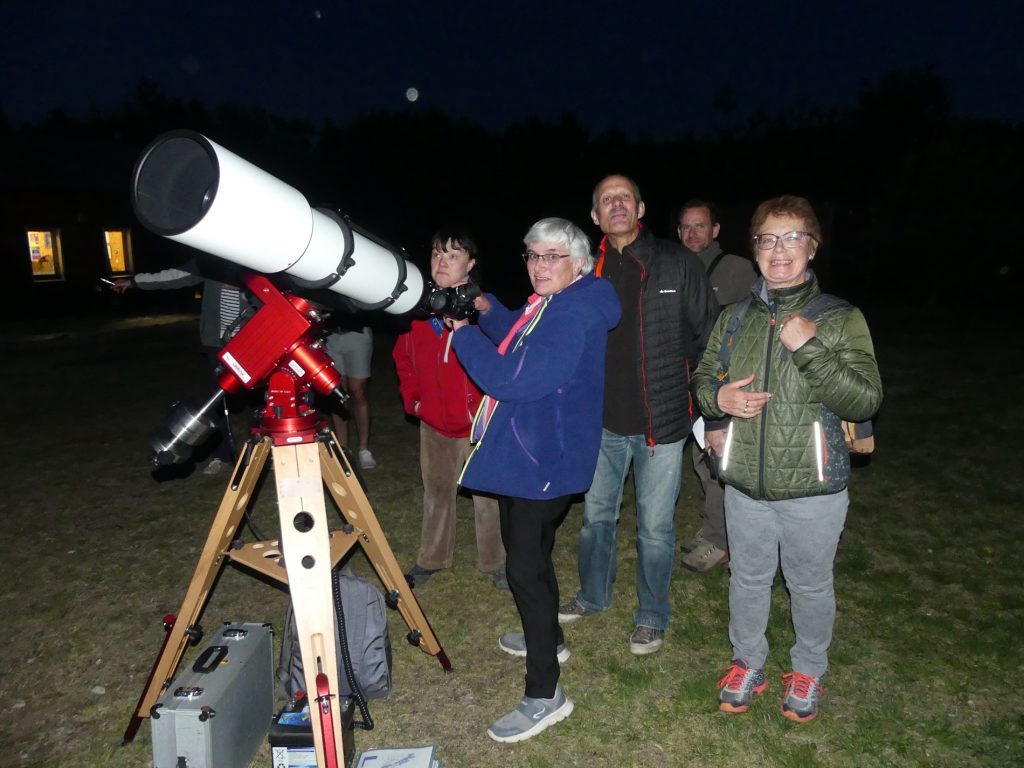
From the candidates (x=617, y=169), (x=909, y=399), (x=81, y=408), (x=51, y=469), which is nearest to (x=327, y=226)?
(x=51, y=469)

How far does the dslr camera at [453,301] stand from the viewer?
8.06 ft

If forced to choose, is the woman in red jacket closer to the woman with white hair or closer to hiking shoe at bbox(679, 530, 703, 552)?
the woman with white hair

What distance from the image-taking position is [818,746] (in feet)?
9.33

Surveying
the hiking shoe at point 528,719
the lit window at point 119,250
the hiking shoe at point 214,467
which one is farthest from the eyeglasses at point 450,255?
the lit window at point 119,250

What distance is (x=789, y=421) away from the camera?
106 inches

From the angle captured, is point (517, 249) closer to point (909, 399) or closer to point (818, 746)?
point (909, 399)

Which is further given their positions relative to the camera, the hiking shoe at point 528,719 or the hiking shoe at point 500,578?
the hiking shoe at point 500,578

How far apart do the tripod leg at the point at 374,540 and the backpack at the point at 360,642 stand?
11 centimetres

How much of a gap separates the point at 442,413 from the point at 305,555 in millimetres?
1584

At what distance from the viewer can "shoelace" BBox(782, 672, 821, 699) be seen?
298 cm

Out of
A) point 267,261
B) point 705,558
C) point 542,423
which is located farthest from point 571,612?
point 267,261

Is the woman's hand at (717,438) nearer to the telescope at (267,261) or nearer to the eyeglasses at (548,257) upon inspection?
the eyeglasses at (548,257)

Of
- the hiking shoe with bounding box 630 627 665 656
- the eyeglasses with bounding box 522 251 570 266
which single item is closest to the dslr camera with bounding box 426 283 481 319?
the eyeglasses with bounding box 522 251 570 266

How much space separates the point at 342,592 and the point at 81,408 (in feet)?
23.8
